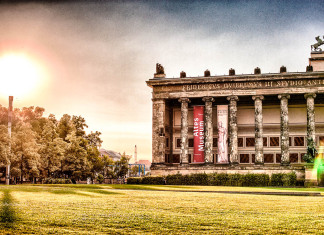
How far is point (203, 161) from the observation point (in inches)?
2884

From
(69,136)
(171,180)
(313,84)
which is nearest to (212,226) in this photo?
(171,180)

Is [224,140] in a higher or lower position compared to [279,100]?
lower

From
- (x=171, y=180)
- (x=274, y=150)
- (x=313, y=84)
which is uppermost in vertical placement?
(x=313, y=84)

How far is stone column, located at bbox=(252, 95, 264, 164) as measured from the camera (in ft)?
237

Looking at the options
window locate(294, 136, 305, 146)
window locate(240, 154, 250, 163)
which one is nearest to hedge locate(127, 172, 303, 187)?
window locate(294, 136, 305, 146)

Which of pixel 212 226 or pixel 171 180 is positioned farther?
pixel 171 180

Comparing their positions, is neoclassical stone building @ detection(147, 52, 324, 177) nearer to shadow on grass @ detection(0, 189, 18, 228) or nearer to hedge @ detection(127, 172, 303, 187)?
hedge @ detection(127, 172, 303, 187)

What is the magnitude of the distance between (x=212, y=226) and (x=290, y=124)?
66.8m

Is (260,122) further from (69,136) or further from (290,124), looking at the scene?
(69,136)

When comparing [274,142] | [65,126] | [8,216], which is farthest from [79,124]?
[8,216]

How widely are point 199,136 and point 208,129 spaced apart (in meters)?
2.41

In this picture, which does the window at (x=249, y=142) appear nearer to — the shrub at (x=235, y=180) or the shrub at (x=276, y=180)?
the shrub at (x=276, y=180)

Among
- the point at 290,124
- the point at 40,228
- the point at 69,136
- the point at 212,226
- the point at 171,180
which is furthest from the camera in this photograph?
the point at 290,124

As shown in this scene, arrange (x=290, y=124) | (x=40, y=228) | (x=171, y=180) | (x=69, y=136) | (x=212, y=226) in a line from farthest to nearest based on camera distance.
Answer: (x=290, y=124) → (x=69, y=136) → (x=171, y=180) → (x=212, y=226) → (x=40, y=228)
